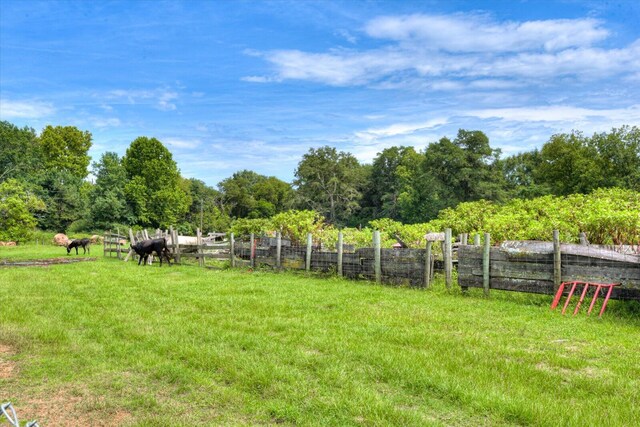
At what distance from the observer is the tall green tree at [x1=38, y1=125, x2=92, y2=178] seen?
6506 cm

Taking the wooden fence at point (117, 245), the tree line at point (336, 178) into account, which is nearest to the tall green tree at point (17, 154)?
the tree line at point (336, 178)

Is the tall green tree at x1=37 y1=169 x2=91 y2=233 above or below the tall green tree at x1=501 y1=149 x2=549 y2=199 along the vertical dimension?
below

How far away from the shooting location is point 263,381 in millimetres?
5066

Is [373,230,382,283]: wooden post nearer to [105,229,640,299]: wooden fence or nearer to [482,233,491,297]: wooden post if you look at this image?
[105,229,640,299]: wooden fence

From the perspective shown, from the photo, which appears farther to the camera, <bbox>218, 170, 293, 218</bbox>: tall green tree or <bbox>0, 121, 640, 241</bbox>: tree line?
<bbox>218, 170, 293, 218</bbox>: tall green tree

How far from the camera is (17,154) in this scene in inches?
2287

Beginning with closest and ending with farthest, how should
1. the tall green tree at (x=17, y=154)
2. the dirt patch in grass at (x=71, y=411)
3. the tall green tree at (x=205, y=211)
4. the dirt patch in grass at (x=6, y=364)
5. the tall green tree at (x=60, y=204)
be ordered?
1. the dirt patch in grass at (x=71, y=411)
2. the dirt patch in grass at (x=6, y=364)
3. the tall green tree at (x=60, y=204)
4. the tall green tree at (x=17, y=154)
5. the tall green tree at (x=205, y=211)

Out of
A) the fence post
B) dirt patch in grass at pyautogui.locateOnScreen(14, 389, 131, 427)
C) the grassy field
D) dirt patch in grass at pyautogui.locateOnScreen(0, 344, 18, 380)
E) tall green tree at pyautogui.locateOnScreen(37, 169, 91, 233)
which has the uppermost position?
tall green tree at pyautogui.locateOnScreen(37, 169, 91, 233)

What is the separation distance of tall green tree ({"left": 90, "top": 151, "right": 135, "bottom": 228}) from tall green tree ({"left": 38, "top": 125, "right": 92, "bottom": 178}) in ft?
34.7

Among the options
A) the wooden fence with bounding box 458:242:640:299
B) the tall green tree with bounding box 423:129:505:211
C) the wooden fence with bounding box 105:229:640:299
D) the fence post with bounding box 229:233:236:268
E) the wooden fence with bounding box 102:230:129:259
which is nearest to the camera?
the wooden fence with bounding box 458:242:640:299

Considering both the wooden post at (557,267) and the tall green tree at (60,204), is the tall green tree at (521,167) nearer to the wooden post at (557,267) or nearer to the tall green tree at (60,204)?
the wooden post at (557,267)

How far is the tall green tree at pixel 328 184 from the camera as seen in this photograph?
6184 cm

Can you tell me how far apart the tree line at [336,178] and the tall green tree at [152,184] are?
136mm

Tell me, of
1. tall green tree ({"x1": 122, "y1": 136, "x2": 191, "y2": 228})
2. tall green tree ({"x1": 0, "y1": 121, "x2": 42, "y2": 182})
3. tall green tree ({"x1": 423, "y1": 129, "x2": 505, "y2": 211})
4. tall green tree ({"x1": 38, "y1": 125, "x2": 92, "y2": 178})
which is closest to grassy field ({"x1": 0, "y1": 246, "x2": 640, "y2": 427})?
tall green tree ({"x1": 423, "y1": 129, "x2": 505, "y2": 211})
